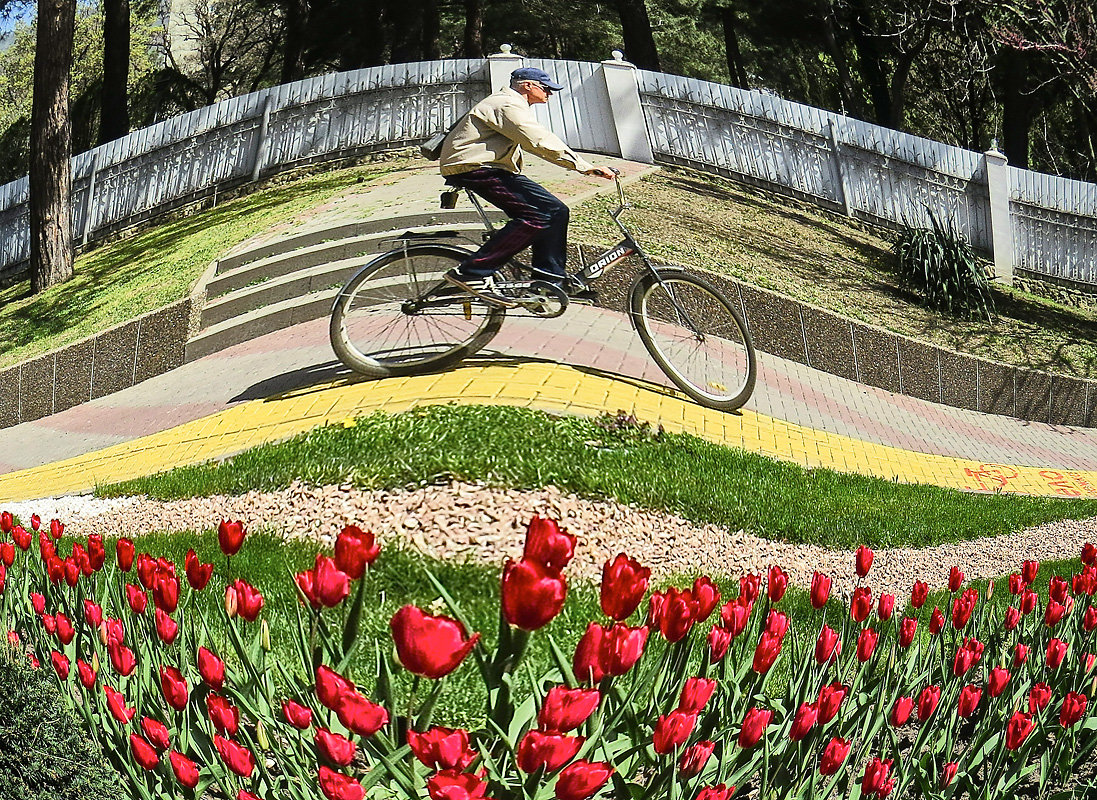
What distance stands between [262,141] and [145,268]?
3.34 meters

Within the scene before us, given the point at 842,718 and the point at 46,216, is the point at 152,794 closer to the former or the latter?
the point at 842,718

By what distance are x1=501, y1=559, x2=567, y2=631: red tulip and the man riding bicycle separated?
16.7 feet

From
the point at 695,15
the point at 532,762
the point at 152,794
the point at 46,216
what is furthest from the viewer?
the point at 695,15

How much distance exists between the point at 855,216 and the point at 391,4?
36.5ft

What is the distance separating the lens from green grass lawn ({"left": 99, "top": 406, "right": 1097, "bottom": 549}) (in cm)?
573

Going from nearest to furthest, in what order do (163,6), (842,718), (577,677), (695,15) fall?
(577,677)
(842,718)
(695,15)
(163,6)

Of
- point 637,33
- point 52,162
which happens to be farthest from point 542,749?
point 637,33

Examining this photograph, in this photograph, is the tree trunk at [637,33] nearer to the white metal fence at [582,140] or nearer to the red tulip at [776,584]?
the white metal fence at [582,140]

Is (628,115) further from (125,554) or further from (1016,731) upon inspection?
(1016,731)

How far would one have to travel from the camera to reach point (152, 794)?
243 cm

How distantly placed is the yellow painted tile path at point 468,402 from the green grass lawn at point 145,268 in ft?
9.52

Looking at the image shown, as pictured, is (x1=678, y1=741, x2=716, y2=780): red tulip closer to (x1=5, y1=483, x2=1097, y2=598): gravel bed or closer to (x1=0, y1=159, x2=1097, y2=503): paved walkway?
(x1=5, y1=483, x2=1097, y2=598): gravel bed

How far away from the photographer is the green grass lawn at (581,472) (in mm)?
5730

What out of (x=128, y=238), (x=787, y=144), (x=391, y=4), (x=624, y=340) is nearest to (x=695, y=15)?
(x=391, y=4)
